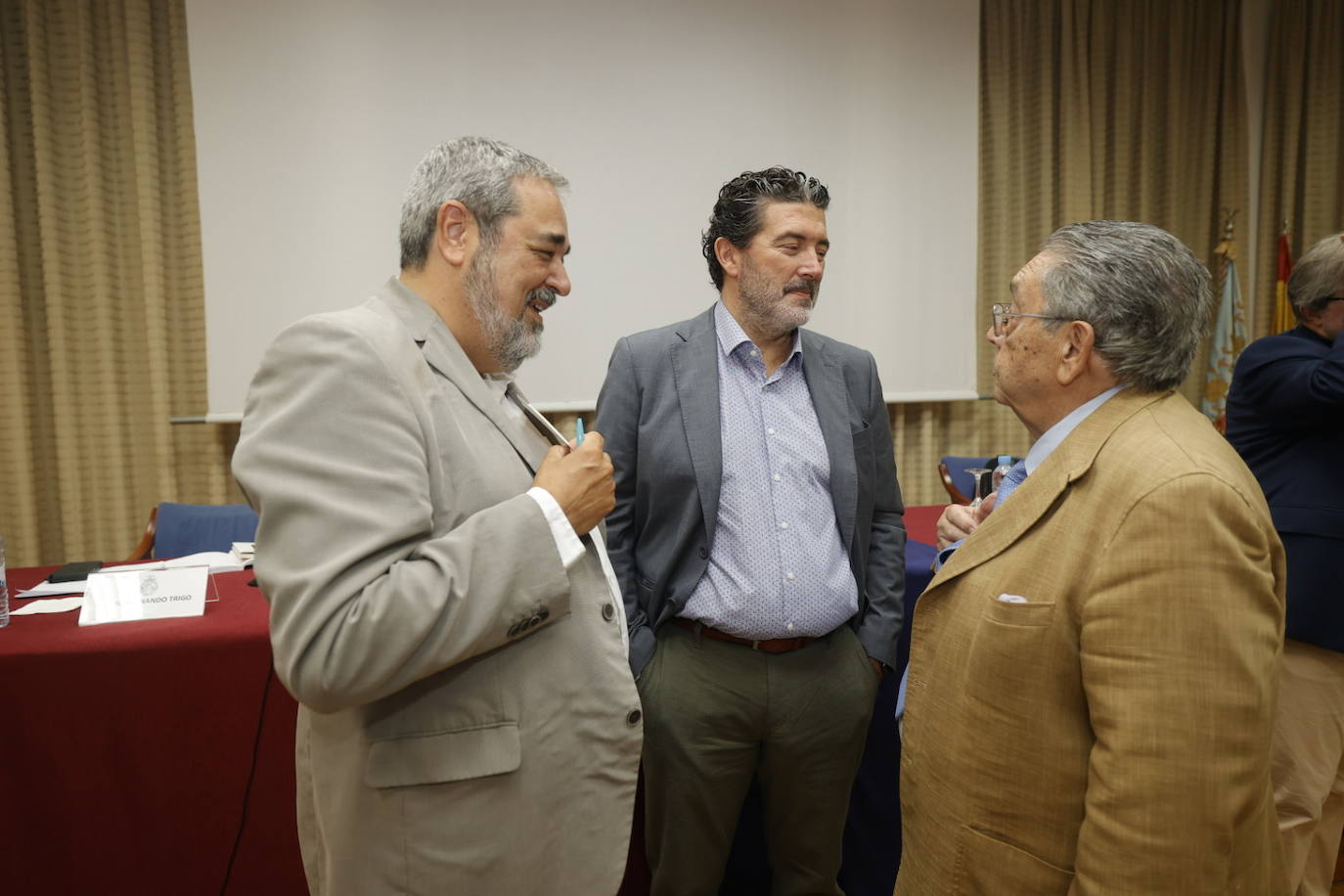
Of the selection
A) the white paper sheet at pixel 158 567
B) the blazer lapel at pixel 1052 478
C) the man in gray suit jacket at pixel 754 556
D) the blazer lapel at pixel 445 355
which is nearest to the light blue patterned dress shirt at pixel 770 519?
the man in gray suit jacket at pixel 754 556

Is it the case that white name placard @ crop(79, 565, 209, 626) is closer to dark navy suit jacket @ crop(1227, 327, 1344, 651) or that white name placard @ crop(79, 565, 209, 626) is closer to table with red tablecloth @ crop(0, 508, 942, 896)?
table with red tablecloth @ crop(0, 508, 942, 896)

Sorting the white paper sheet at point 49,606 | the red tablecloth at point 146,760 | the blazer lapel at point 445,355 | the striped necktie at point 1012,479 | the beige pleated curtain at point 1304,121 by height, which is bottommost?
the red tablecloth at point 146,760

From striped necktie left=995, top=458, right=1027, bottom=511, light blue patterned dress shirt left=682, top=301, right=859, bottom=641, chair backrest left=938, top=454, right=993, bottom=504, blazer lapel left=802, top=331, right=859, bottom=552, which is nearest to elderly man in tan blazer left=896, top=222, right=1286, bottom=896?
striped necktie left=995, top=458, right=1027, bottom=511

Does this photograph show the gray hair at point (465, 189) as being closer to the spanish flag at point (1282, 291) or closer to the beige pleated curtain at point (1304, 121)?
the spanish flag at point (1282, 291)

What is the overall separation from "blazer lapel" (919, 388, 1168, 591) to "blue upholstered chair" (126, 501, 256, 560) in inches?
101

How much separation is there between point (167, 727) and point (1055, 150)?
4.91 m

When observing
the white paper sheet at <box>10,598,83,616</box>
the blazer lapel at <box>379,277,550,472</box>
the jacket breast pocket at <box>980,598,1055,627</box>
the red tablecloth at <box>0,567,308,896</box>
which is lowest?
the red tablecloth at <box>0,567,308,896</box>

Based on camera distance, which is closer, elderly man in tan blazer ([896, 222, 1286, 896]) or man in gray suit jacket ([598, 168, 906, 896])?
elderly man in tan blazer ([896, 222, 1286, 896])

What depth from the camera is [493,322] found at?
122 cm

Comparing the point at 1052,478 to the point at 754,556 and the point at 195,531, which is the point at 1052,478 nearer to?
the point at 754,556

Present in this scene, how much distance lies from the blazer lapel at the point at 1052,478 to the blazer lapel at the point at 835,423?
0.61 meters

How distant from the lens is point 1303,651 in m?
1.96

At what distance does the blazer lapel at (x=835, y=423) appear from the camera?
1.82 metres

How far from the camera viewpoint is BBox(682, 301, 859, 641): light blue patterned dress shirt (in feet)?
5.61
